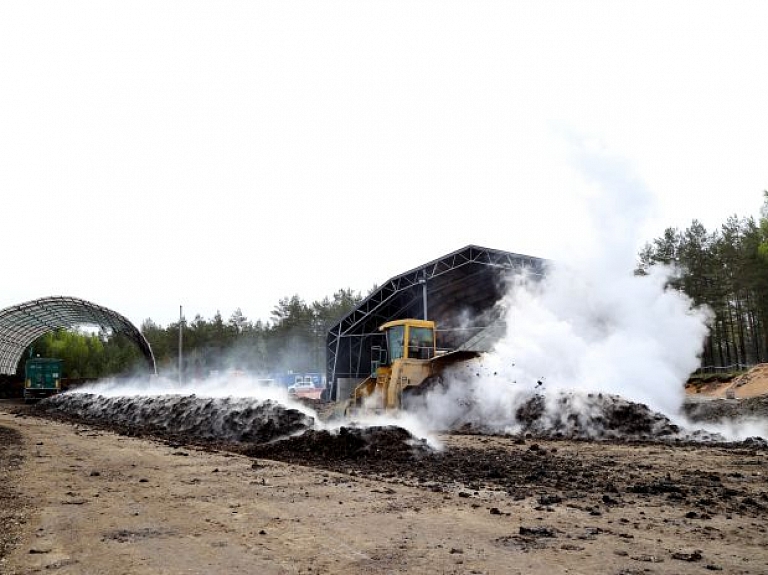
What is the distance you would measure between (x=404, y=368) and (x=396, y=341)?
1.88 m

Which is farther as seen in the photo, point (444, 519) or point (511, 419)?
point (511, 419)

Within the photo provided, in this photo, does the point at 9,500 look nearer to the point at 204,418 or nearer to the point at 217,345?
the point at 204,418

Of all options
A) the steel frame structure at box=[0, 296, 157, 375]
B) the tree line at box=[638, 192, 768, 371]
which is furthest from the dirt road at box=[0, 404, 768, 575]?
the steel frame structure at box=[0, 296, 157, 375]

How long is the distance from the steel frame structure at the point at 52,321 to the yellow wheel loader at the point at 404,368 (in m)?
35.2

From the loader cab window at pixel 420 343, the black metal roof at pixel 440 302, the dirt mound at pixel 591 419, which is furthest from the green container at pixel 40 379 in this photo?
the dirt mound at pixel 591 419

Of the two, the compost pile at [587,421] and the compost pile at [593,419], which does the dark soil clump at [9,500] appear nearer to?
the compost pile at [587,421]

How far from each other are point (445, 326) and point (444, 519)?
31.4 m

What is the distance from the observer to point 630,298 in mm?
19047

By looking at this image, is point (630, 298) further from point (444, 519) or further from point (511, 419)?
point (444, 519)

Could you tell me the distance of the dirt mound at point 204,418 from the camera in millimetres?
16125

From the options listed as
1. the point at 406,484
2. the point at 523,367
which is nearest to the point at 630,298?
the point at 523,367

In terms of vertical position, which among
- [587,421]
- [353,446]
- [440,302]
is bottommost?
[353,446]

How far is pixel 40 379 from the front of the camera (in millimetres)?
49281

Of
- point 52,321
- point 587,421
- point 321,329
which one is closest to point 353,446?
point 587,421
